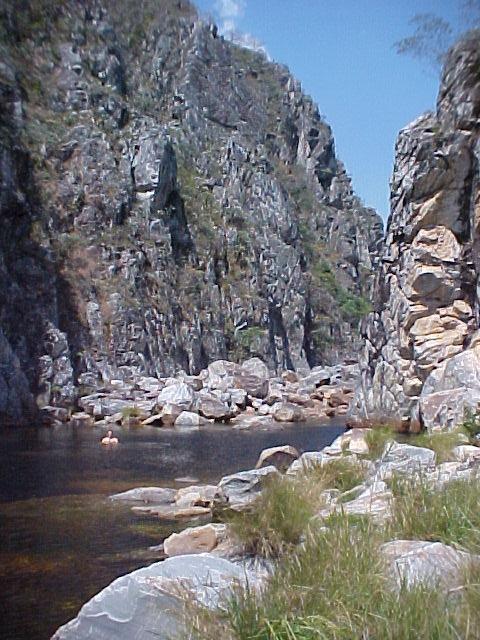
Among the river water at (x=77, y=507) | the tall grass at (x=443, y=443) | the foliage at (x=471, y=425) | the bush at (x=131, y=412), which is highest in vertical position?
the bush at (x=131, y=412)

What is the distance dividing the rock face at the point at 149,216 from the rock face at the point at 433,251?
17475 mm

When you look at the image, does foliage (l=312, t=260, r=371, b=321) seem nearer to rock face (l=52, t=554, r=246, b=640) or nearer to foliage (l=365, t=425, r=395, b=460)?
foliage (l=365, t=425, r=395, b=460)

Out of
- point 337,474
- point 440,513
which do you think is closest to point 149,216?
point 337,474

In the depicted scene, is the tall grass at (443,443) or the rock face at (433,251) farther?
the rock face at (433,251)

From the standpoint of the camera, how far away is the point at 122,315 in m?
50.2

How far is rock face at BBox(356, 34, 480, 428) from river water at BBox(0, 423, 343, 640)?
411 cm

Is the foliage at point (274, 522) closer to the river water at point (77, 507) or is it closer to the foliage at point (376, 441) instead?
the river water at point (77, 507)

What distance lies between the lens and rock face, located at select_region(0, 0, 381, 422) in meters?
44.3

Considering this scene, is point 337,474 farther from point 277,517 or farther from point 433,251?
point 433,251

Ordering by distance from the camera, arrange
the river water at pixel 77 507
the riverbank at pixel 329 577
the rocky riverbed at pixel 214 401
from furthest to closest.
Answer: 1. the rocky riverbed at pixel 214 401
2. the river water at pixel 77 507
3. the riverbank at pixel 329 577

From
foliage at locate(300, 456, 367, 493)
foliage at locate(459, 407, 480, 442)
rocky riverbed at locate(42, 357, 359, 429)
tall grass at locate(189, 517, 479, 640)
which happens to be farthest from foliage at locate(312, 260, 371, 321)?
tall grass at locate(189, 517, 479, 640)

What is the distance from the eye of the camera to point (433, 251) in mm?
28078

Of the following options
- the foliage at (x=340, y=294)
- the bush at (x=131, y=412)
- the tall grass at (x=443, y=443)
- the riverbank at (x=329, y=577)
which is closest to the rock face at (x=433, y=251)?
the tall grass at (x=443, y=443)

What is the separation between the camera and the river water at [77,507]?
8484mm
